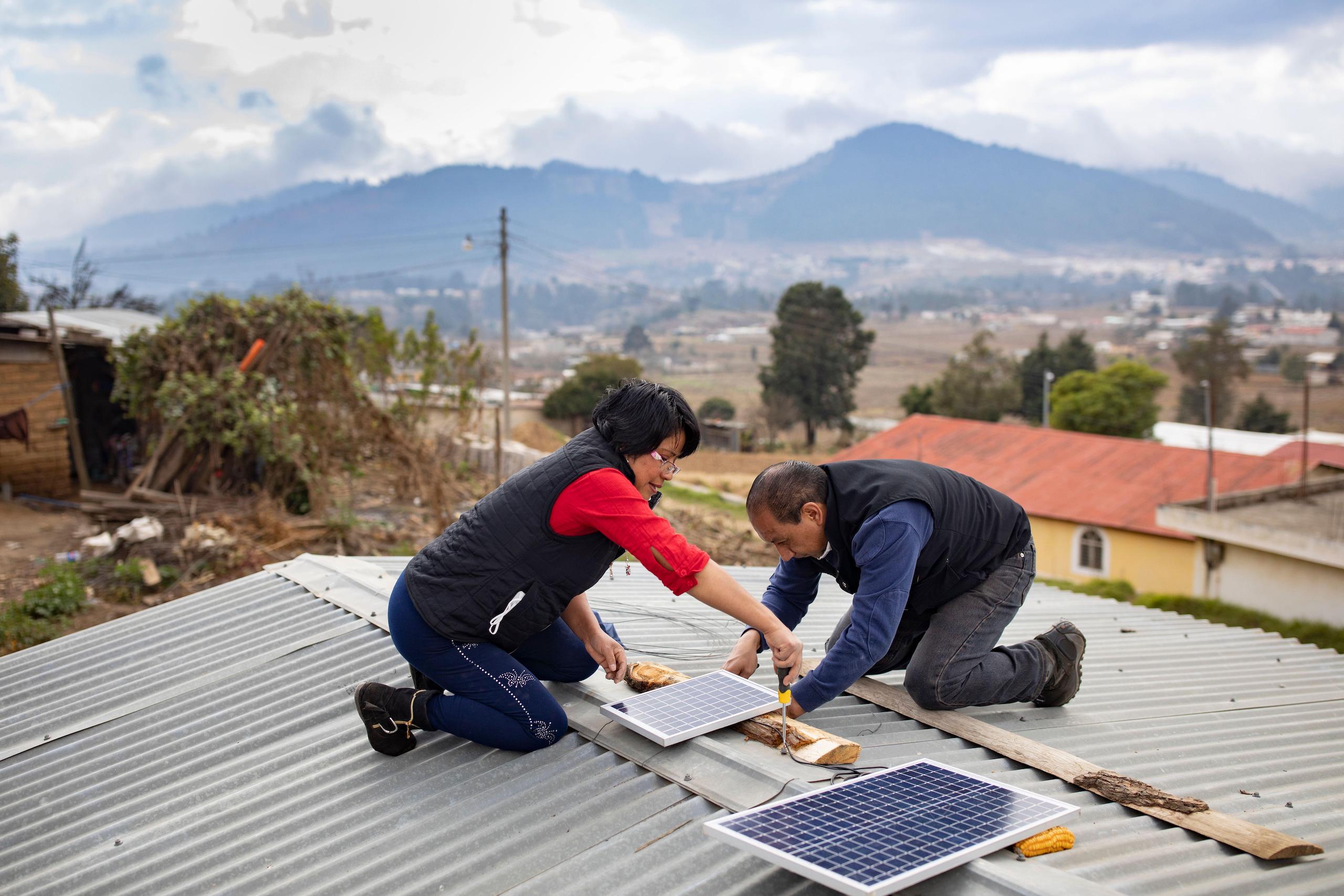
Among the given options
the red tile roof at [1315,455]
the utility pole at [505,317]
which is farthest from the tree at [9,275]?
the red tile roof at [1315,455]

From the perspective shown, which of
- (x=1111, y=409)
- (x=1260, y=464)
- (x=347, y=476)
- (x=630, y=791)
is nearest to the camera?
(x=630, y=791)

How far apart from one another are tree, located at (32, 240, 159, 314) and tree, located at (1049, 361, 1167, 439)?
127 ft

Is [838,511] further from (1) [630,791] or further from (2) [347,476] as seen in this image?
(2) [347,476]

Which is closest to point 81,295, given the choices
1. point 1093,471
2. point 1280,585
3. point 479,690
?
point 1093,471

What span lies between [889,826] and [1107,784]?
0.97m

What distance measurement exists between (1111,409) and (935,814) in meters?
45.6

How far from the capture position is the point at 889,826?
7.61 ft

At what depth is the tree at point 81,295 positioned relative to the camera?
3612cm

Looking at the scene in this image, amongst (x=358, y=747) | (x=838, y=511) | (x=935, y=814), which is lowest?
(x=358, y=747)

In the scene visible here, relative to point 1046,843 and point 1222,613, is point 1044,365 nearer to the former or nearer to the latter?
point 1222,613

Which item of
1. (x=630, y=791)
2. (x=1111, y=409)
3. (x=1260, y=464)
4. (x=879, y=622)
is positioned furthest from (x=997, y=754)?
(x=1111, y=409)

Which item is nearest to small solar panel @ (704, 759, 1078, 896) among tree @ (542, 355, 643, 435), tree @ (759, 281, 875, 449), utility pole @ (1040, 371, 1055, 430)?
tree @ (542, 355, 643, 435)

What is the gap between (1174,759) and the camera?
3.46 metres

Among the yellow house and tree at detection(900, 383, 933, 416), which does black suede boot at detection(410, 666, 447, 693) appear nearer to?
the yellow house
